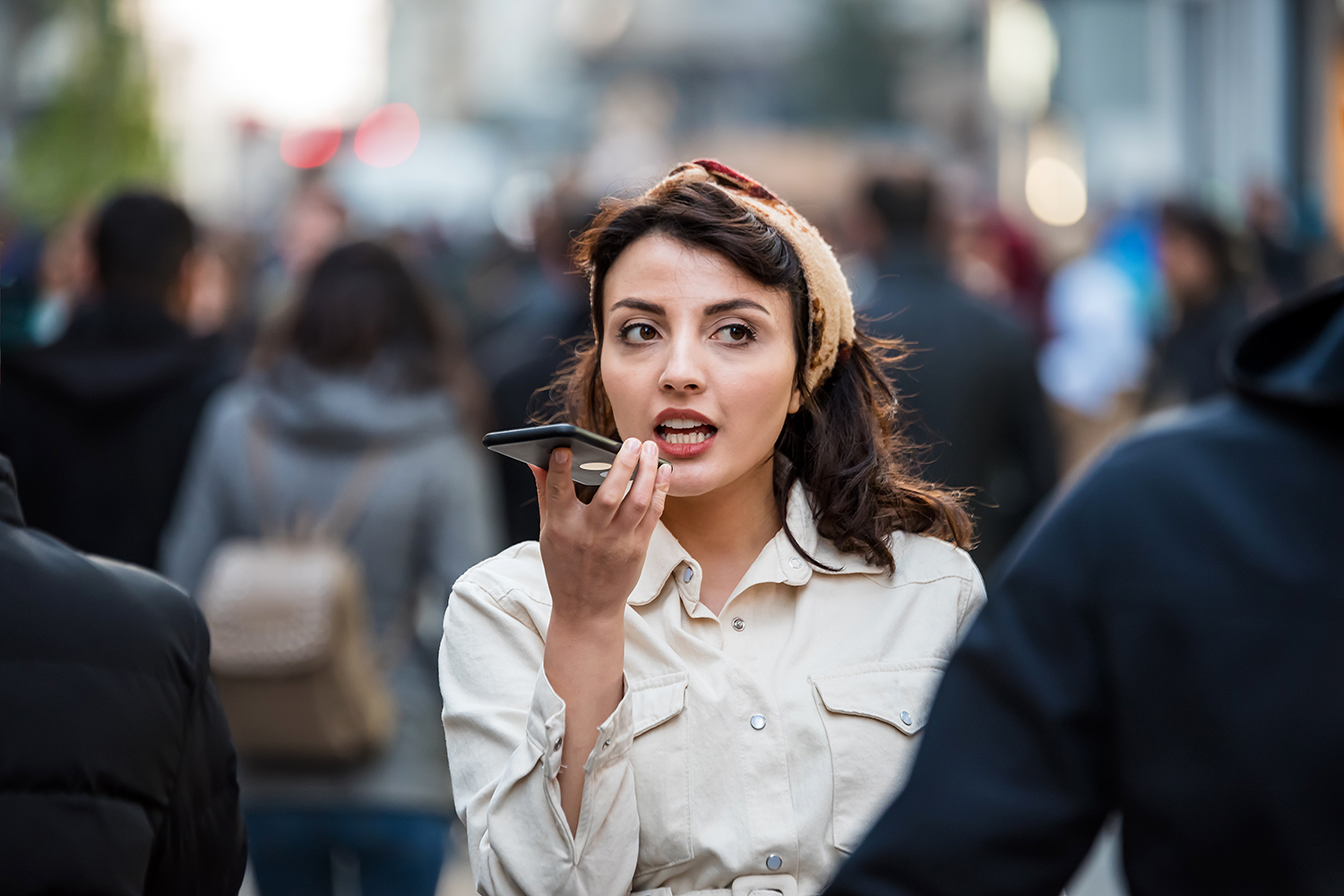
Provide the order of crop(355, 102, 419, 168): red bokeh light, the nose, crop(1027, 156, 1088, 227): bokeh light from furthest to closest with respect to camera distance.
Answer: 1. crop(355, 102, 419, 168): red bokeh light
2. crop(1027, 156, 1088, 227): bokeh light
3. the nose

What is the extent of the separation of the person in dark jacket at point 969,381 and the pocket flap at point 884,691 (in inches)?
116

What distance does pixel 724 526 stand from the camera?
272cm

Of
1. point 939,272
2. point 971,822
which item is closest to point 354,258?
point 939,272

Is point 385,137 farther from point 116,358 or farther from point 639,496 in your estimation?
point 639,496

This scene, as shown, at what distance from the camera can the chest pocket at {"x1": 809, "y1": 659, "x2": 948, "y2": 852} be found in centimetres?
242

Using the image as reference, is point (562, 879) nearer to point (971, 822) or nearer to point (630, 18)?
point (971, 822)

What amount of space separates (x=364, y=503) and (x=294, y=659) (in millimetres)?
522

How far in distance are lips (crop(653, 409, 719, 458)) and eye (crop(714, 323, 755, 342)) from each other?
141 millimetres

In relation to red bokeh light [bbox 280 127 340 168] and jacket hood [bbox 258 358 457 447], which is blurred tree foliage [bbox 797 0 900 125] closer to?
red bokeh light [bbox 280 127 340 168]

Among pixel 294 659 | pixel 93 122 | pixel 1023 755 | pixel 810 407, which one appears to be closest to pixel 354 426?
pixel 294 659

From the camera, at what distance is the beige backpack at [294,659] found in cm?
432

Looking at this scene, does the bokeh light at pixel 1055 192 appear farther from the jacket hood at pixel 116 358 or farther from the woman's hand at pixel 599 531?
the woman's hand at pixel 599 531

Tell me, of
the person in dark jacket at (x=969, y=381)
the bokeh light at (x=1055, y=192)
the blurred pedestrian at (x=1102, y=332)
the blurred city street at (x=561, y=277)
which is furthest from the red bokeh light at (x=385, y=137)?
the person in dark jacket at (x=969, y=381)

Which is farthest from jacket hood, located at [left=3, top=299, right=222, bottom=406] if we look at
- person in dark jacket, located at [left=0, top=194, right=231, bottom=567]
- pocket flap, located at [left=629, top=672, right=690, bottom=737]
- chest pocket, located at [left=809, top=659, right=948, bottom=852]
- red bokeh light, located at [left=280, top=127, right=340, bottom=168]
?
red bokeh light, located at [left=280, top=127, right=340, bottom=168]
